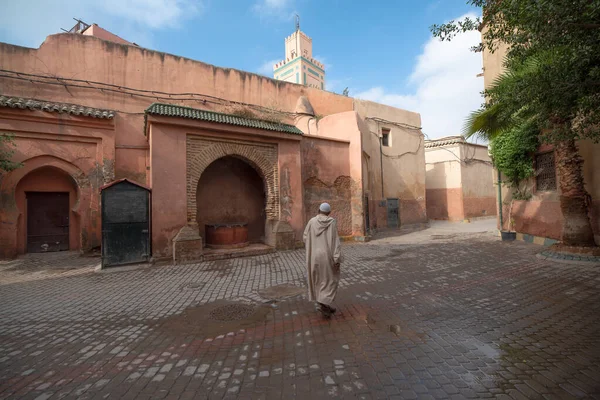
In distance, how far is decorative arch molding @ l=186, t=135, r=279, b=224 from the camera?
9.10 metres

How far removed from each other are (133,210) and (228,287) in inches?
165

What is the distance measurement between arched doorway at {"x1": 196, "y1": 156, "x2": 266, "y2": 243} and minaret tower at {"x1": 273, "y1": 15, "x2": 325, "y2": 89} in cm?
2990

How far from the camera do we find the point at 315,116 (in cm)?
1619

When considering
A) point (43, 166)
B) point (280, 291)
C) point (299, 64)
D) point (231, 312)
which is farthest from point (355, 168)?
point (299, 64)

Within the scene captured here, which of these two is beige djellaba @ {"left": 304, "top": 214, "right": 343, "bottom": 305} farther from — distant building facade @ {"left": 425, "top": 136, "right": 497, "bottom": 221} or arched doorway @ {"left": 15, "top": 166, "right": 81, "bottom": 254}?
distant building facade @ {"left": 425, "top": 136, "right": 497, "bottom": 221}

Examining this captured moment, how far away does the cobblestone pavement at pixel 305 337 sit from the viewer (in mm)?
2633

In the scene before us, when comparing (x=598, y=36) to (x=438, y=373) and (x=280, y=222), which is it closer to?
(x=438, y=373)

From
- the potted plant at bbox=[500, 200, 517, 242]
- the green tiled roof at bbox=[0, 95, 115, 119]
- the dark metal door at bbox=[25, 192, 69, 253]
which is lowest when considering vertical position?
the potted plant at bbox=[500, 200, 517, 242]

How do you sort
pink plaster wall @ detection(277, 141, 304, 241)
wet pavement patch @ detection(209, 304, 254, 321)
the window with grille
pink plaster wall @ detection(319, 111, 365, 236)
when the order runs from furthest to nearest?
1. pink plaster wall @ detection(319, 111, 365, 236)
2. pink plaster wall @ detection(277, 141, 304, 241)
3. the window with grille
4. wet pavement patch @ detection(209, 304, 254, 321)

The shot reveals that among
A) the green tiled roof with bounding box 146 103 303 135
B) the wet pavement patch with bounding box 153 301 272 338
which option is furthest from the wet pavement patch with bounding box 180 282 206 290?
the green tiled roof with bounding box 146 103 303 135

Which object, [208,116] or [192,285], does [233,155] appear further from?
[192,285]

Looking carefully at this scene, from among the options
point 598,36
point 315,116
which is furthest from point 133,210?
point 315,116

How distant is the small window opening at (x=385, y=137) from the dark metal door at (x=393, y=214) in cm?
364

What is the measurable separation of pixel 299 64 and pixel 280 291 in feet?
127
